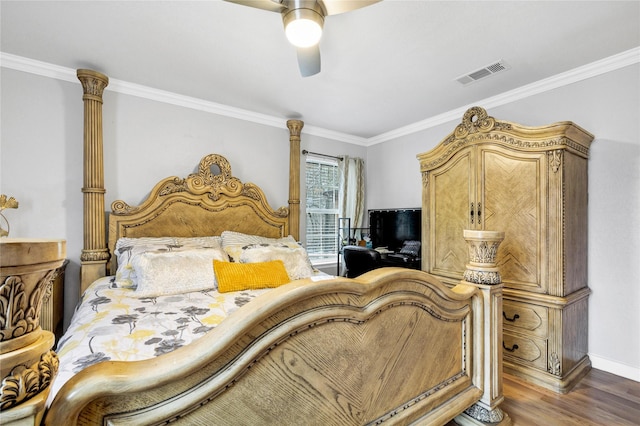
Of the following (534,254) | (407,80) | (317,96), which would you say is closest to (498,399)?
(534,254)

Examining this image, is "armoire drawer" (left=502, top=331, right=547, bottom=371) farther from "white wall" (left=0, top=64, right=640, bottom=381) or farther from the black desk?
the black desk

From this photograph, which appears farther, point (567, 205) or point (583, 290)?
point (583, 290)

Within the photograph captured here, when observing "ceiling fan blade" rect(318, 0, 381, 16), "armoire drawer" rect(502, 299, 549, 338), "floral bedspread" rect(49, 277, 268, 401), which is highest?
"ceiling fan blade" rect(318, 0, 381, 16)

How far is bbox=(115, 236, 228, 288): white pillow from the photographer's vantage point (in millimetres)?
2248

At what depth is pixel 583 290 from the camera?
2.38 meters

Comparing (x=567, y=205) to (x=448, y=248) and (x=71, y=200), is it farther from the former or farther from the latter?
(x=71, y=200)

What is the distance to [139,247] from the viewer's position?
2.42m

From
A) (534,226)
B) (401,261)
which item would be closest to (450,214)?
(534,226)

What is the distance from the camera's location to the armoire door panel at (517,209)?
2.27 m

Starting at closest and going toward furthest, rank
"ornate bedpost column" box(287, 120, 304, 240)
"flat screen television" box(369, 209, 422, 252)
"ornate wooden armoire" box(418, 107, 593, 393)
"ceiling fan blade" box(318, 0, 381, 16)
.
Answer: "ceiling fan blade" box(318, 0, 381, 16) < "ornate wooden armoire" box(418, 107, 593, 393) < "flat screen television" box(369, 209, 422, 252) < "ornate bedpost column" box(287, 120, 304, 240)

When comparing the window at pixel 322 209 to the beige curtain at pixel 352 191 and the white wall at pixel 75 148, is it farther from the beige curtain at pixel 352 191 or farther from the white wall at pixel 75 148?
the white wall at pixel 75 148

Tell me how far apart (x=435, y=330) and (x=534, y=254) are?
1.52 metres

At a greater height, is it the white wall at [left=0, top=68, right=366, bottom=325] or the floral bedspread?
the white wall at [left=0, top=68, right=366, bottom=325]

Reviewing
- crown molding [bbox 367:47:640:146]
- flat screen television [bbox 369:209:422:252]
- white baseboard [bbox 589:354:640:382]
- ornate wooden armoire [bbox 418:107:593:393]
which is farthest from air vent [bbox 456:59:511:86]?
white baseboard [bbox 589:354:640:382]
